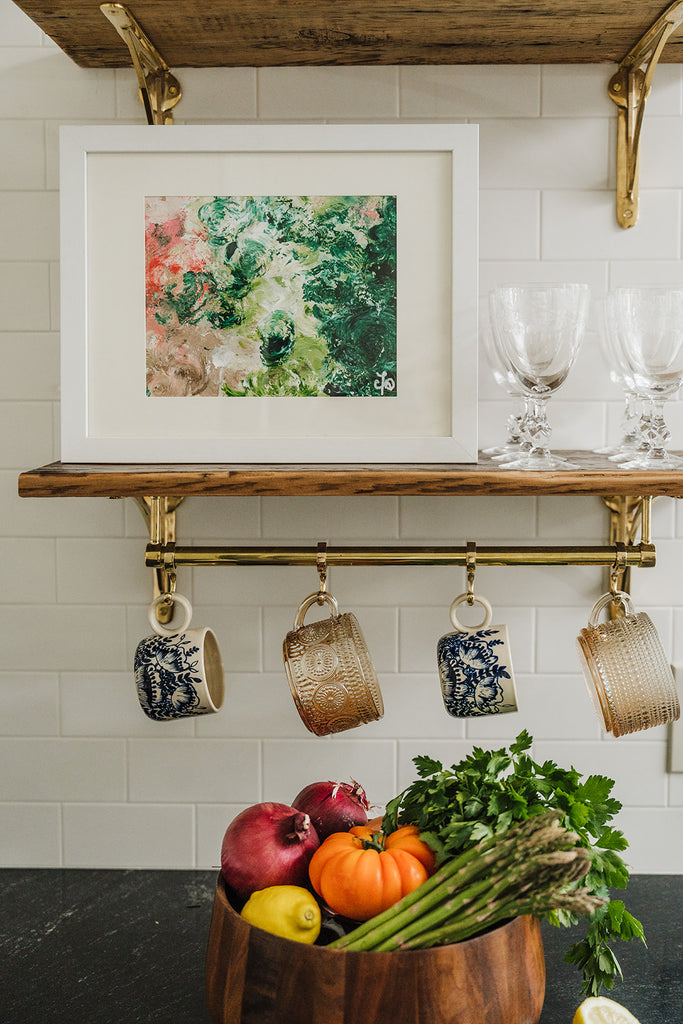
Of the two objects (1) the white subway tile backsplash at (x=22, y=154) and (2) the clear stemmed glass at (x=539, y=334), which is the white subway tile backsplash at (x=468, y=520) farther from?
(1) the white subway tile backsplash at (x=22, y=154)

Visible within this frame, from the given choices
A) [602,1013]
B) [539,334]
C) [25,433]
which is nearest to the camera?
[602,1013]

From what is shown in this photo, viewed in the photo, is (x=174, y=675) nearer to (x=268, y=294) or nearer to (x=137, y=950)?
(x=137, y=950)

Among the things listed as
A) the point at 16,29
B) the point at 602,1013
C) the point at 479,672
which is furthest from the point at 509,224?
the point at 602,1013

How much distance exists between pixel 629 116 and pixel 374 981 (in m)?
1.01

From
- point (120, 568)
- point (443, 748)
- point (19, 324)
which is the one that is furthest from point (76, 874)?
point (19, 324)

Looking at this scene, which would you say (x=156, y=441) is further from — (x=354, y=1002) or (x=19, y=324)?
(x=354, y=1002)

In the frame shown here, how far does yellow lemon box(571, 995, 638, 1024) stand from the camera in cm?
81

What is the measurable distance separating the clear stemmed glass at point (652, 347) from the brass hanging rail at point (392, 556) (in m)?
0.15

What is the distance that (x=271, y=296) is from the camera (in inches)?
37.8

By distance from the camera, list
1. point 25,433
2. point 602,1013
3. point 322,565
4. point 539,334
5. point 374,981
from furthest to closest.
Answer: point 25,433 < point 322,565 < point 539,334 < point 602,1013 < point 374,981

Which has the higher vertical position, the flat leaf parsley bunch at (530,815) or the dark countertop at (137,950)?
the flat leaf parsley bunch at (530,815)

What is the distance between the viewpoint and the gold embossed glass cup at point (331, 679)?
3.19 ft

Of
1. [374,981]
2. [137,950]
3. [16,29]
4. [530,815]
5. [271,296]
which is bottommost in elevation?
[137,950]

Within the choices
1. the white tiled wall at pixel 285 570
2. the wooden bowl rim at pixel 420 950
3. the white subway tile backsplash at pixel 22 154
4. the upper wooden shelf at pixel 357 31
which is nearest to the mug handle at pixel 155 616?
the white tiled wall at pixel 285 570
